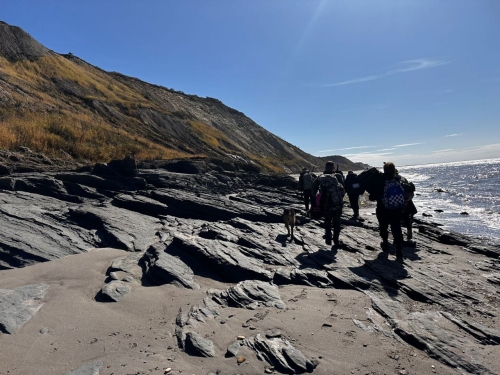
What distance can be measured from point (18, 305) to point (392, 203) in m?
7.83

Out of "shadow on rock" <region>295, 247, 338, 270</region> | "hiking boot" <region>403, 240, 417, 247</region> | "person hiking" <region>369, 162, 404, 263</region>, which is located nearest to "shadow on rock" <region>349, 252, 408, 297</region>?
"person hiking" <region>369, 162, 404, 263</region>

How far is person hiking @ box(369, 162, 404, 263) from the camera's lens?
801cm

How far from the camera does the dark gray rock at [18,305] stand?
4558mm

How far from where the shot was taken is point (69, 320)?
15.7ft

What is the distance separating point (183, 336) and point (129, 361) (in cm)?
76

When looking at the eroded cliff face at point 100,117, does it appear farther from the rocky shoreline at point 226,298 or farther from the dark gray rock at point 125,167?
the rocky shoreline at point 226,298

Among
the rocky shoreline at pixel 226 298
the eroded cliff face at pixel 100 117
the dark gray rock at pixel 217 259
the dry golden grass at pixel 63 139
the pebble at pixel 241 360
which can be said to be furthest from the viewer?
the eroded cliff face at pixel 100 117

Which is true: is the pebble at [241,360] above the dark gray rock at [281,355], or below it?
below

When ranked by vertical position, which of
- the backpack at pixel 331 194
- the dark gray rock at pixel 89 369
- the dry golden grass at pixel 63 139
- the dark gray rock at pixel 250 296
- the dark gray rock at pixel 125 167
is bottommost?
the dark gray rock at pixel 89 369

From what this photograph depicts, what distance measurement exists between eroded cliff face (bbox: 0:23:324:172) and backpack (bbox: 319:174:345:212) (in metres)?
16.7

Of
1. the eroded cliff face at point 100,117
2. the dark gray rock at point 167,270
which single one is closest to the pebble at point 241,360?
the dark gray rock at point 167,270

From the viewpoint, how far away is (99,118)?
3600 centimetres

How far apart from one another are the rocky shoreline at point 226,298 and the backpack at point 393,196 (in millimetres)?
1388

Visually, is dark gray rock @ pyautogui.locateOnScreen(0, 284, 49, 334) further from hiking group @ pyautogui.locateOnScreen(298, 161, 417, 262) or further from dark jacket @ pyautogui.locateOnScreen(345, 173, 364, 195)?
dark jacket @ pyautogui.locateOnScreen(345, 173, 364, 195)
